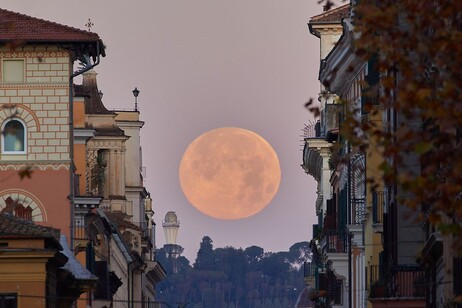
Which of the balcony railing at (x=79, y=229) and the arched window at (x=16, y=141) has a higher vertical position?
the arched window at (x=16, y=141)

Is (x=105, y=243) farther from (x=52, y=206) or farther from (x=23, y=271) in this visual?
(x=23, y=271)

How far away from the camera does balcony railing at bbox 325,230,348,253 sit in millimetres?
77312

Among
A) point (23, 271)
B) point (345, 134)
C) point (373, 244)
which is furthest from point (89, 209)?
point (345, 134)

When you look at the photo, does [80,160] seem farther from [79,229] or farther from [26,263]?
[26,263]

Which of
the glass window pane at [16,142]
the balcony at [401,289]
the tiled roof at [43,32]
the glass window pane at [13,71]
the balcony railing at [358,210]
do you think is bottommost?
the balcony at [401,289]

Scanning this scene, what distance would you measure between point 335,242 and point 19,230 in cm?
2562

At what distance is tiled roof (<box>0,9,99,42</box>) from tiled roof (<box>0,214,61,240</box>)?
51.6ft

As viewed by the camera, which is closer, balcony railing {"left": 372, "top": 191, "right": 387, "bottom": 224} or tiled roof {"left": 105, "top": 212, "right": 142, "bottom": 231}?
balcony railing {"left": 372, "top": 191, "right": 387, "bottom": 224}

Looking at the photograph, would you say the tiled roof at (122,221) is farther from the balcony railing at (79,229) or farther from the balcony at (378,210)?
the balcony at (378,210)

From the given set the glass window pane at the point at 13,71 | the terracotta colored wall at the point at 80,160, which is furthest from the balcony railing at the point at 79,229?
the glass window pane at the point at 13,71

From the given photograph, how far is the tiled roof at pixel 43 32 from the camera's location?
7175 centimetres

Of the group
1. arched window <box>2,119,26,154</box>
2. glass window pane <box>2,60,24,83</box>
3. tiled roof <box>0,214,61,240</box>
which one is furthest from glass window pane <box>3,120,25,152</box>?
tiled roof <box>0,214,61,240</box>

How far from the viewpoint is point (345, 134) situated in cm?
2180

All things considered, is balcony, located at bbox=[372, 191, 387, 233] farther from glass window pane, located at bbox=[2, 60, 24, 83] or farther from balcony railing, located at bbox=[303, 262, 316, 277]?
balcony railing, located at bbox=[303, 262, 316, 277]
